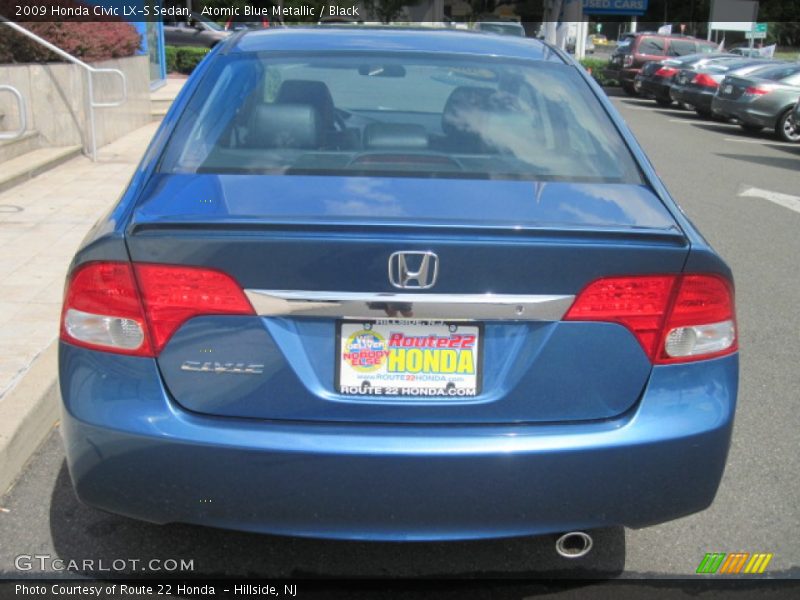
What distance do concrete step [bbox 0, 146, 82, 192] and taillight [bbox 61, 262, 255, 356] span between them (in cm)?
679

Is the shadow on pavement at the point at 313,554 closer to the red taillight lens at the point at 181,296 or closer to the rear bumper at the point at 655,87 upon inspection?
the red taillight lens at the point at 181,296

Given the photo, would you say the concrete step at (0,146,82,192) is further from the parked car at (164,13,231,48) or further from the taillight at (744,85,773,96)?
the parked car at (164,13,231,48)

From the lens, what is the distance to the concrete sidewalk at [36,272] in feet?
13.1

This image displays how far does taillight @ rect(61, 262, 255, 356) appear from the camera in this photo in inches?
99.5

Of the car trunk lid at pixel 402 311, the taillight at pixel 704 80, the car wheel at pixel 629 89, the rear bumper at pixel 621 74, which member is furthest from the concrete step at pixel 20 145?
the car wheel at pixel 629 89

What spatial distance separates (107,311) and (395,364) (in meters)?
0.81

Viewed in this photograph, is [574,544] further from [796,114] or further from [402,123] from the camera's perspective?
[796,114]

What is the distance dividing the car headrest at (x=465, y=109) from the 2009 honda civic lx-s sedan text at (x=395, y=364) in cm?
80

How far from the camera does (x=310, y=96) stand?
12.0 feet

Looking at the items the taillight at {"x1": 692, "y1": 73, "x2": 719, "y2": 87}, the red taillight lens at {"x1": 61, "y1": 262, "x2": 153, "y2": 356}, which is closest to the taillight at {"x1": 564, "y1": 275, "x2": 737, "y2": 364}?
the red taillight lens at {"x1": 61, "y1": 262, "x2": 153, "y2": 356}

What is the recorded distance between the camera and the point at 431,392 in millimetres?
2588

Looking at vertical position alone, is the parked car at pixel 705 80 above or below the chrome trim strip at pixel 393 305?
below

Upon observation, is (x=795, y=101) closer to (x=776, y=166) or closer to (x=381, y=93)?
(x=776, y=166)

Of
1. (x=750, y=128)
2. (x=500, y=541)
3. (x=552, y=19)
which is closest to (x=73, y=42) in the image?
(x=500, y=541)
